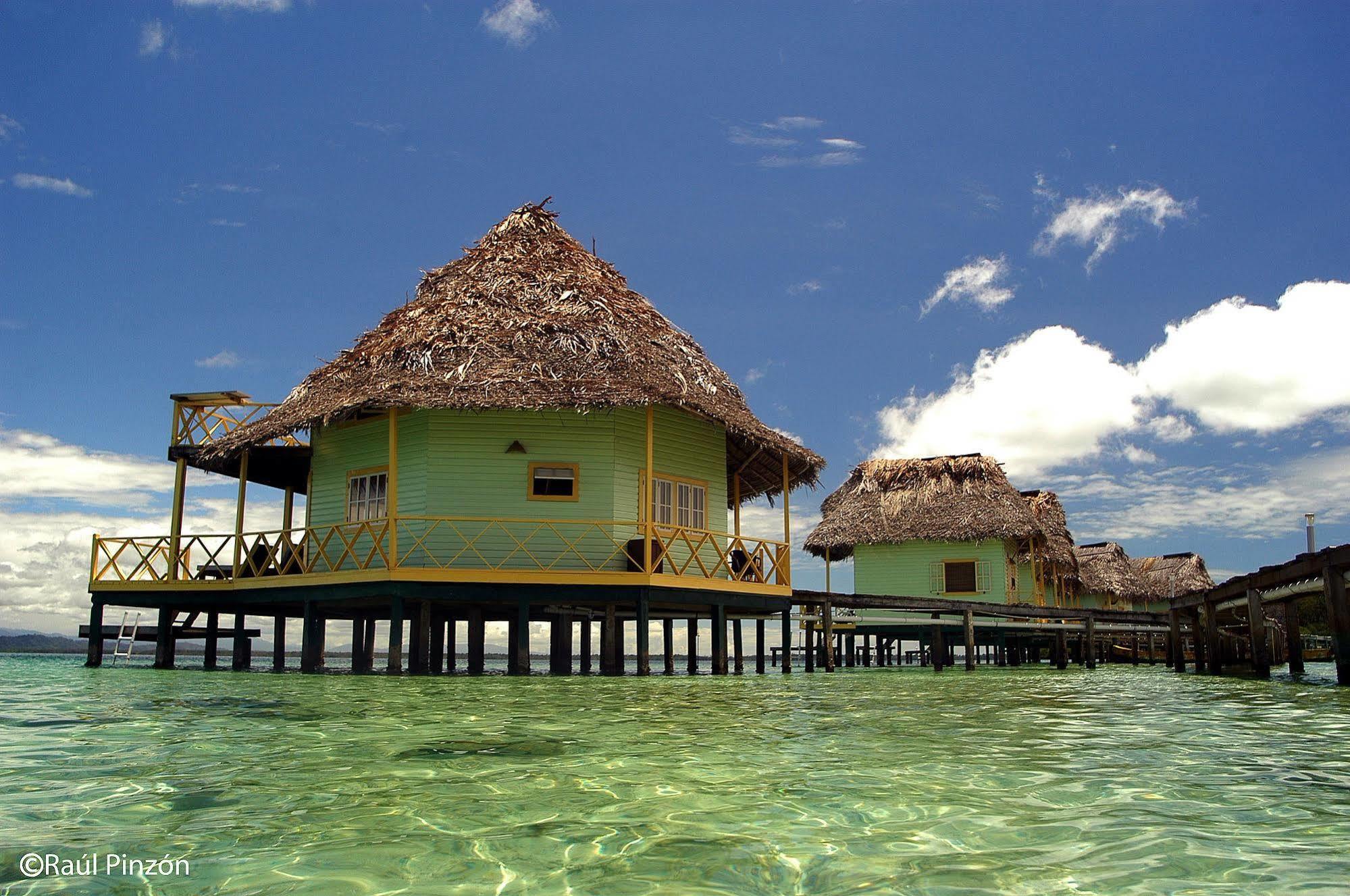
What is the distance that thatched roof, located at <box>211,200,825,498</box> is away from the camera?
52.7ft

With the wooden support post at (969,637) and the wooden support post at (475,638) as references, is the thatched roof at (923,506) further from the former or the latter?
the wooden support post at (475,638)

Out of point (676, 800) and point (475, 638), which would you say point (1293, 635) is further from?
point (676, 800)

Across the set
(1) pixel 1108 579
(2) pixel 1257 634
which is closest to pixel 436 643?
(2) pixel 1257 634

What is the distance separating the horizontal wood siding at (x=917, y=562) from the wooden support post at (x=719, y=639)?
14.5 meters

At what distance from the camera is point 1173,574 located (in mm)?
52438

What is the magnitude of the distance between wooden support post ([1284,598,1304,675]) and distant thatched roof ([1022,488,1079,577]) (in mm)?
16749

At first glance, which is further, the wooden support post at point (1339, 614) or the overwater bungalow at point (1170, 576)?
the overwater bungalow at point (1170, 576)

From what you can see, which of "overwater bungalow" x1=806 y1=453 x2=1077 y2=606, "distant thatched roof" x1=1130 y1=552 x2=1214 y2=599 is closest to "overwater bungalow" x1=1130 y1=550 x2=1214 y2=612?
"distant thatched roof" x1=1130 y1=552 x2=1214 y2=599

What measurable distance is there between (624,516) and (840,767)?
1160 cm

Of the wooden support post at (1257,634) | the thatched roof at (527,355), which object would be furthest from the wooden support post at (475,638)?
the wooden support post at (1257,634)

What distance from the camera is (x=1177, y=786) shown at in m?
5.48

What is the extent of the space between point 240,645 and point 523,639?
746cm

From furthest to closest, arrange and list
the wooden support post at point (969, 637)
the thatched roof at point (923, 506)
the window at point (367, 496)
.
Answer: the thatched roof at point (923, 506) < the wooden support post at point (969, 637) < the window at point (367, 496)

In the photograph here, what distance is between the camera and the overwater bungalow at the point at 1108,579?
151 feet
